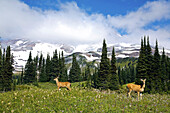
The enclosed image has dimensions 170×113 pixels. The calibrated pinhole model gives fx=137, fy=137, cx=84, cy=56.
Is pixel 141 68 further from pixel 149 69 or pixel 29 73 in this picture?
pixel 29 73

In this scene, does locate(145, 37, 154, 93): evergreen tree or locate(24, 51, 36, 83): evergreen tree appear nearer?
locate(145, 37, 154, 93): evergreen tree

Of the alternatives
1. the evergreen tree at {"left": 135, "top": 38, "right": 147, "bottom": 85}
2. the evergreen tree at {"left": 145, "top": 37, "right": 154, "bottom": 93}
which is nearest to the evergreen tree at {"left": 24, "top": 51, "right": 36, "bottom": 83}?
the evergreen tree at {"left": 135, "top": 38, "right": 147, "bottom": 85}

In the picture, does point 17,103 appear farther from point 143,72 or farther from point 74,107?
point 143,72

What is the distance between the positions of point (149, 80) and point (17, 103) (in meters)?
56.2

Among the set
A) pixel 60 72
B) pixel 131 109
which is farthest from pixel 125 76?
pixel 131 109

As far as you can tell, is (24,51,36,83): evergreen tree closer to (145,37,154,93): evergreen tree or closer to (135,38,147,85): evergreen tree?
(135,38,147,85): evergreen tree

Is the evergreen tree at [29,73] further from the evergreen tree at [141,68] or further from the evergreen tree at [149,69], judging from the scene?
the evergreen tree at [149,69]

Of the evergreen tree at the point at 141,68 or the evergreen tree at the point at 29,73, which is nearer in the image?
the evergreen tree at the point at 141,68

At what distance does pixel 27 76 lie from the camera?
316 feet

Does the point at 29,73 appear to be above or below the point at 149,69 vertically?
below

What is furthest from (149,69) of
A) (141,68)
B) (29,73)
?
(29,73)

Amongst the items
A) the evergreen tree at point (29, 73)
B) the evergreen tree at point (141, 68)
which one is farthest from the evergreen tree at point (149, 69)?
the evergreen tree at point (29, 73)

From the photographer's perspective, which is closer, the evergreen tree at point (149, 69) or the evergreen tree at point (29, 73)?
the evergreen tree at point (149, 69)

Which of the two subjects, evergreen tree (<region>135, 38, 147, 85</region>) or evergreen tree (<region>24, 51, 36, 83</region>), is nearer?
evergreen tree (<region>135, 38, 147, 85</region>)
